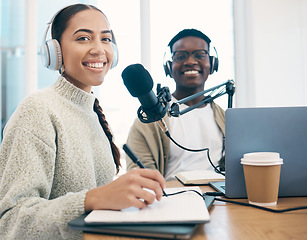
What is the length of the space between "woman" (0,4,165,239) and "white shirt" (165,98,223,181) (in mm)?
532

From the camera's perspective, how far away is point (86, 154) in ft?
3.12

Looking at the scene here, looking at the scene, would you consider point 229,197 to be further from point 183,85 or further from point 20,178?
point 183,85

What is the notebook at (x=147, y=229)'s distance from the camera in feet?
1.78

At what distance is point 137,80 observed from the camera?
0.88 m

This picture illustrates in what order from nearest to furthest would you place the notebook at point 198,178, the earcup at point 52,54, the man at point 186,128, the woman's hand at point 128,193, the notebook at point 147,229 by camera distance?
1. the notebook at point 147,229
2. the woman's hand at point 128,193
3. the earcup at point 52,54
4. the notebook at point 198,178
5. the man at point 186,128

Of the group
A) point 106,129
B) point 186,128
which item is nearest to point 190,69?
point 186,128

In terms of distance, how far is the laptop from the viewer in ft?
2.87

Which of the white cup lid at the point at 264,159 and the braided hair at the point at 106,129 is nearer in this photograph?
the white cup lid at the point at 264,159

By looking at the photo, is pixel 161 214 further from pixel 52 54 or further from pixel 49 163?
pixel 52 54

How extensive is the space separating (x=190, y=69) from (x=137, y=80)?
1091mm

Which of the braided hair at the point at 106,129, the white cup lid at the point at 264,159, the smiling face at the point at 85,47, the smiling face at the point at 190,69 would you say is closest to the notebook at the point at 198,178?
the braided hair at the point at 106,129

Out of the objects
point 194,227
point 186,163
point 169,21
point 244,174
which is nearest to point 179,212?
point 194,227

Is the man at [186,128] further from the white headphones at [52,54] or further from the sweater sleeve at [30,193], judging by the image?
the sweater sleeve at [30,193]

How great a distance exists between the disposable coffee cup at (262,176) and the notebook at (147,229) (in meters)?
0.27
